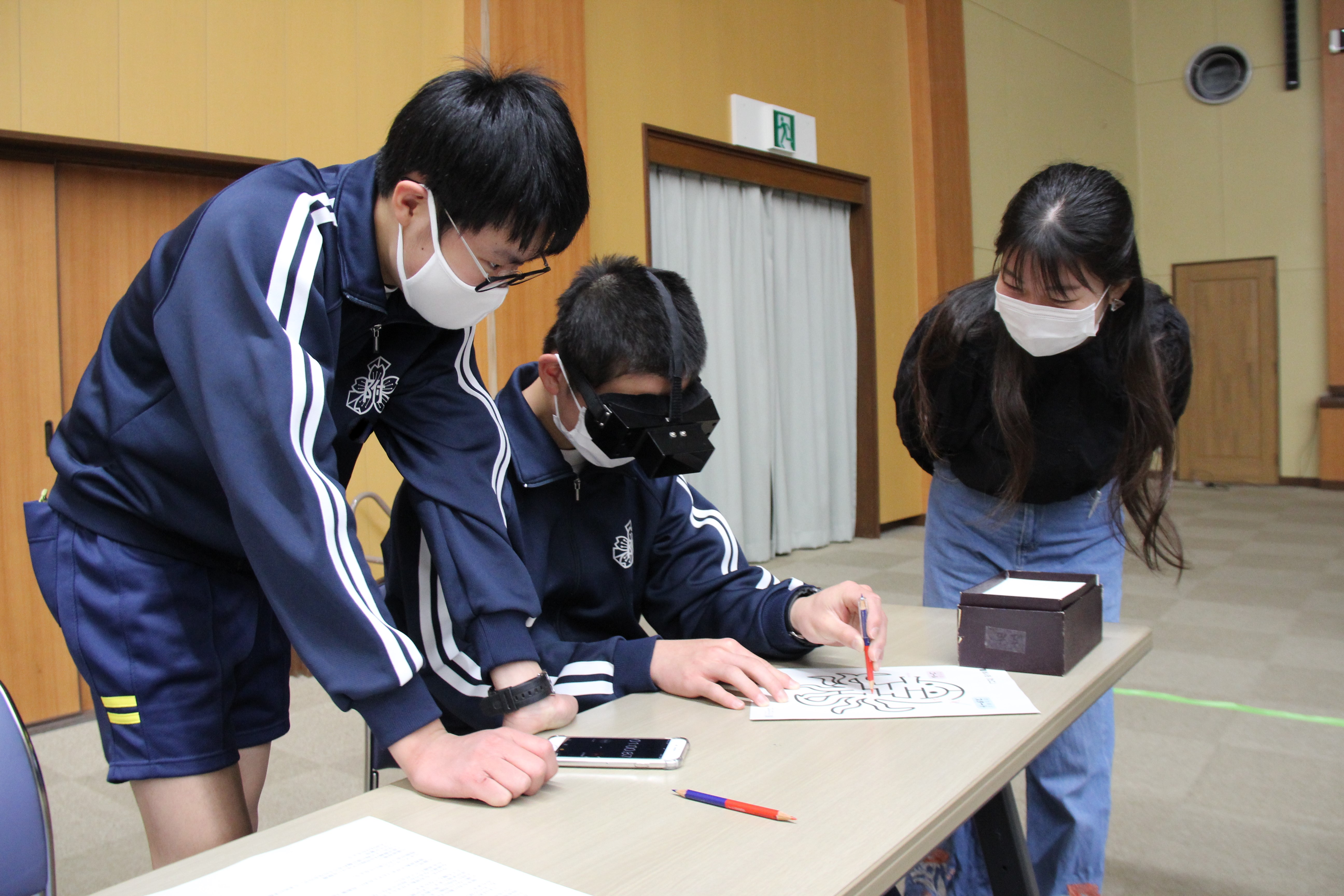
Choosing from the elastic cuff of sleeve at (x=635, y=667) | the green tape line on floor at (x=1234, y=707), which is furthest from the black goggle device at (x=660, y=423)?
the green tape line on floor at (x=1234, y=707)

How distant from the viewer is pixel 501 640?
1084mm

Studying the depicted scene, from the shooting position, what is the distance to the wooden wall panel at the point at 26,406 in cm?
296

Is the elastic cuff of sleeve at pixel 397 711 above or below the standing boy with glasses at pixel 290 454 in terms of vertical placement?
below

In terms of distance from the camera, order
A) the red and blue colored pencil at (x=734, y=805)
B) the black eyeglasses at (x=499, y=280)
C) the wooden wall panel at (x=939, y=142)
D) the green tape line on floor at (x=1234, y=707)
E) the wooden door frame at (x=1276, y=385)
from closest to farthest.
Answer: the red and blue colored pencil at (x=734, y=805), the black eyeglasses at (x=499, y=280), the green tape line on floor at (x=1234, y=707), the wooden wall panel at (x=939, y=142), the wooden door frame at (x=1276, y=385)

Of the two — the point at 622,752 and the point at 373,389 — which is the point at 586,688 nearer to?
the point at 622,752

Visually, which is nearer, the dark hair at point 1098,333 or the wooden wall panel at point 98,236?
the dark hair at point 1098,333

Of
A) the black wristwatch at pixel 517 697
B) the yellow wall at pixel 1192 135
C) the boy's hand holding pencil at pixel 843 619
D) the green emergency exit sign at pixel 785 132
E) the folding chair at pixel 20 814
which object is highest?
the yellow wall at pixel 1192 135

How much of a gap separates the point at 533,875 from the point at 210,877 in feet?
0.78

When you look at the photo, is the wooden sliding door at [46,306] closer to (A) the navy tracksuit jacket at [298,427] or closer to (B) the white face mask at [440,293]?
(A) the navy tracksuit jacket at [298,427]

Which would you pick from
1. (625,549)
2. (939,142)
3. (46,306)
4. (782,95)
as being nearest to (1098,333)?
(625,549)

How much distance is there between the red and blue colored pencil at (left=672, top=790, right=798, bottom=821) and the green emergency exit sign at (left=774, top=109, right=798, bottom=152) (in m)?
4.76

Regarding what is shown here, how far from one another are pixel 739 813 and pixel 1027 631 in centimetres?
54

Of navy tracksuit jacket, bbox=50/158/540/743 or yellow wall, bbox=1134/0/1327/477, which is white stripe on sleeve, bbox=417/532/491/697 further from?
yellow wall, bbox=1134/0/1327/477

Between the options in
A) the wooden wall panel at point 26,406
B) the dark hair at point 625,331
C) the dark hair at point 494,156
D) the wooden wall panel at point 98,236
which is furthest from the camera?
the wooden wall panel at point 98,236
